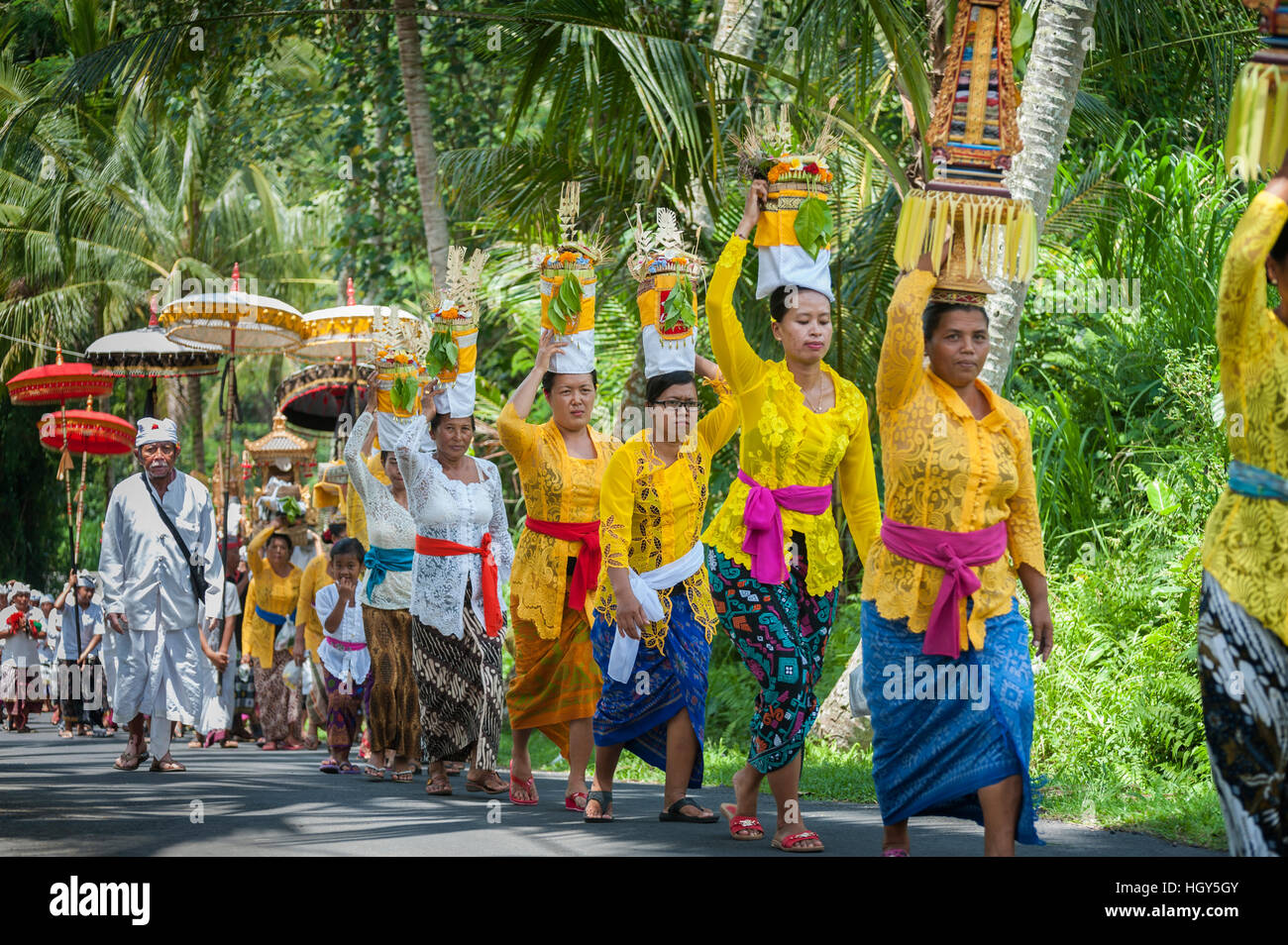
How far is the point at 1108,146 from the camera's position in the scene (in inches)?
508

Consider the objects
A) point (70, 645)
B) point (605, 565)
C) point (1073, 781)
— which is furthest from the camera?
point (70, 645)

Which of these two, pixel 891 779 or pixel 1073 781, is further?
pixel 1073 781

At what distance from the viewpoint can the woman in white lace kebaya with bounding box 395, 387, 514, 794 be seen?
8.91 m

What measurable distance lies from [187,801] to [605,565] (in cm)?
293

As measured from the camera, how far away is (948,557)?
17.8 ft

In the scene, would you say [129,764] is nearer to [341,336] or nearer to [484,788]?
[484,788]

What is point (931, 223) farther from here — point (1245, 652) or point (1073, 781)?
point (1073, 781)

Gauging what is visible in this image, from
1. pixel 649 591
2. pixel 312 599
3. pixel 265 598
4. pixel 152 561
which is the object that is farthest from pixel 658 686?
pixel 265 598

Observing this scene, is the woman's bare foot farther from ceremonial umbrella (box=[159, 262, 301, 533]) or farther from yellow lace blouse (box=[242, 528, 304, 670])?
ceremonial umbrella (box=[159, 262, 301, 533])

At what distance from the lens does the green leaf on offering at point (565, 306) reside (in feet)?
25.9

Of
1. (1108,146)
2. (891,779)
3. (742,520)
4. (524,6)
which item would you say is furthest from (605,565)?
(1108,146)

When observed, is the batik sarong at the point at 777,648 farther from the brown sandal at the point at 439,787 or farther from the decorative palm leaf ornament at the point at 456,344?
the brown sandal at the point at 439,787

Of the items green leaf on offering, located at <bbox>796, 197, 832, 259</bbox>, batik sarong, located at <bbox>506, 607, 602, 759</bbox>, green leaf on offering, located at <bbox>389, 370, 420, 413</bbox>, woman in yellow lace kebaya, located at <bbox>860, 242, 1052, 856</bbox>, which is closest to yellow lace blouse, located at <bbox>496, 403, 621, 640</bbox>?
batik sarong, located at <bbox>506, 607, 602, 759</bbox>

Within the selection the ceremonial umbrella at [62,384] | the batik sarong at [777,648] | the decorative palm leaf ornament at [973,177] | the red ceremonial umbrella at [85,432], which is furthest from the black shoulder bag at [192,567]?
the red ceremonial umbrella at [85,432]
